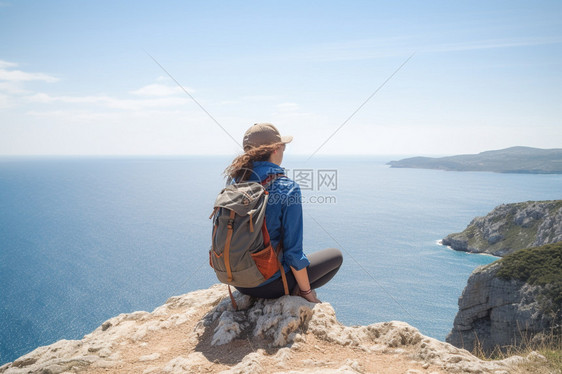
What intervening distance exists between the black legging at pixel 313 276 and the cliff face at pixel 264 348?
6.9 inches

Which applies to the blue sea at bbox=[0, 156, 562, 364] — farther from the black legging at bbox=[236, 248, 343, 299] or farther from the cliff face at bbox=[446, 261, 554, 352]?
the cliff face at bbox=[446, 261, 554, 352]

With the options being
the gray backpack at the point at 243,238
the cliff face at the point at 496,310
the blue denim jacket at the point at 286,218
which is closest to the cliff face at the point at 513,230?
the cliff face at the point at 496,310

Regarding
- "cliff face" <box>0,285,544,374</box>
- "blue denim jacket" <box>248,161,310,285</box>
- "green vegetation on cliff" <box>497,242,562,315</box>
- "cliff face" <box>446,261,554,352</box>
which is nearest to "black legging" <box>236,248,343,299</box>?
"cliff face" <box>0,285,544,374</box>

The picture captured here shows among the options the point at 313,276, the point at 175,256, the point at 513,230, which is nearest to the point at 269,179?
the point at 313,276

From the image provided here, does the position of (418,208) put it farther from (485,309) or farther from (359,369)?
(359,369)

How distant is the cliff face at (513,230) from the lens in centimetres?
6581

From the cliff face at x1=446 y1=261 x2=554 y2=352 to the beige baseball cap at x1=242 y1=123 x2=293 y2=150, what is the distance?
38.8 meters

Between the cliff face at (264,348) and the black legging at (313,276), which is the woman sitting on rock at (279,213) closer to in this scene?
the black legging at (313,276)

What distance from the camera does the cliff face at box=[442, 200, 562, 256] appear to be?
216 feet

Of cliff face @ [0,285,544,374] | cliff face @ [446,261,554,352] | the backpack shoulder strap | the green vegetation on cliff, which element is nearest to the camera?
cliff face @ [0,285,544,374]

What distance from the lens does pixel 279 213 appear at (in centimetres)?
397

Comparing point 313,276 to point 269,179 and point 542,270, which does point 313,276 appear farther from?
point 542,270

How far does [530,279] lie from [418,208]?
96546 mm

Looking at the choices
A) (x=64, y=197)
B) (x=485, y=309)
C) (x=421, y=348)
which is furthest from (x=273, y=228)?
(x=64, y=197)
